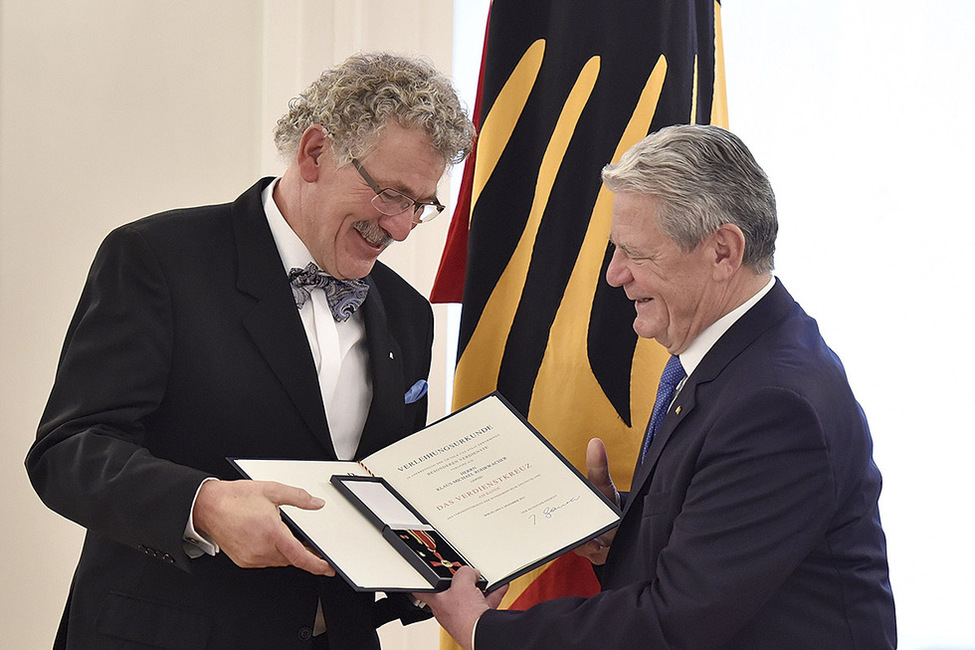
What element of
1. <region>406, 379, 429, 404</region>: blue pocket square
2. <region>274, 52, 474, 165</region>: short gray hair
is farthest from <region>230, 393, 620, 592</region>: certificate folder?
<region>274, 52, 474, 165</region>: short gray hair

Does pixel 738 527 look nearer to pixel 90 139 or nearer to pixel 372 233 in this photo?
pixel 372 233

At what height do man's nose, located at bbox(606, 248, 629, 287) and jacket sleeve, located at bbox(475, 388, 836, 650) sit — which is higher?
man's nose, located at bbox(606, 248, 629, 287)

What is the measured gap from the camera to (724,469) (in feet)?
4.91

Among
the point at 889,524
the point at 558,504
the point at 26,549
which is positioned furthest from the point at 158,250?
the point at 889,524

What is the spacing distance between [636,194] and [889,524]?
57.6 inches

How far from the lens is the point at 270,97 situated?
2688mm

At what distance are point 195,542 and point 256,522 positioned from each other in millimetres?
181

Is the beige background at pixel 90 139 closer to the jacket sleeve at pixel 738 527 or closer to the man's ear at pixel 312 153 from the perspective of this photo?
the man's ear at pixel 312 153

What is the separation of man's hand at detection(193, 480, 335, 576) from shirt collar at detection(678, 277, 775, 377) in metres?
0.65

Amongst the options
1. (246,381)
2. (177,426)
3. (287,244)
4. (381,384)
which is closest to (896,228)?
(381,384)

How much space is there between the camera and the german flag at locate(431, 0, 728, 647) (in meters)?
2.24

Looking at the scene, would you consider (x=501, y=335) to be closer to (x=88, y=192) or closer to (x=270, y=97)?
(x=270, y=97)
